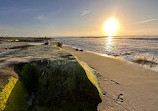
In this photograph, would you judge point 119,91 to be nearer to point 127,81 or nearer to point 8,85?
point 127,81

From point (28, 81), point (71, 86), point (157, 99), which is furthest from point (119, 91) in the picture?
point (28, 81)

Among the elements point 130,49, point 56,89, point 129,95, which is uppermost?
point 130,49

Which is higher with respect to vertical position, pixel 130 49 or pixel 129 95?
pixel 130 49

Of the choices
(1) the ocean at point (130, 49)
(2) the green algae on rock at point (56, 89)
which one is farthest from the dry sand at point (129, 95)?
(1) the ocean at point (130, 49)

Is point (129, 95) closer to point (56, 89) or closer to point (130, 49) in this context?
point (56, 89)

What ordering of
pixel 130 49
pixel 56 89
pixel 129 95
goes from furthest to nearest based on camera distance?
1. pixel 130 49
2. pixel 129 95
3. pixel 56 89

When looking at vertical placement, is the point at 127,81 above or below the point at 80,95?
below

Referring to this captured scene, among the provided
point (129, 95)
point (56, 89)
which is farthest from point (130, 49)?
point (56, 89)

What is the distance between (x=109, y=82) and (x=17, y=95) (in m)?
6.01

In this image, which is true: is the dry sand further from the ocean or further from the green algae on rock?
the ocean

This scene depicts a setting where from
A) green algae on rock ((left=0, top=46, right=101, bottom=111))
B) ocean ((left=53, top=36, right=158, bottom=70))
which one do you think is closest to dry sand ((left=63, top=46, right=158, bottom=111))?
green algae on rock ((left=0, top=46, right=101, bottom=111))

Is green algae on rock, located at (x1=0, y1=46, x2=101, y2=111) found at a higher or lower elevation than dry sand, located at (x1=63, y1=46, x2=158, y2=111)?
higher

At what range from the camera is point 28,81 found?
4.14 meters

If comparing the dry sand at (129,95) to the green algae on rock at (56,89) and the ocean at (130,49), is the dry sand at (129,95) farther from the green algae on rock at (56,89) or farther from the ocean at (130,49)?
the ocean at (130,49)
